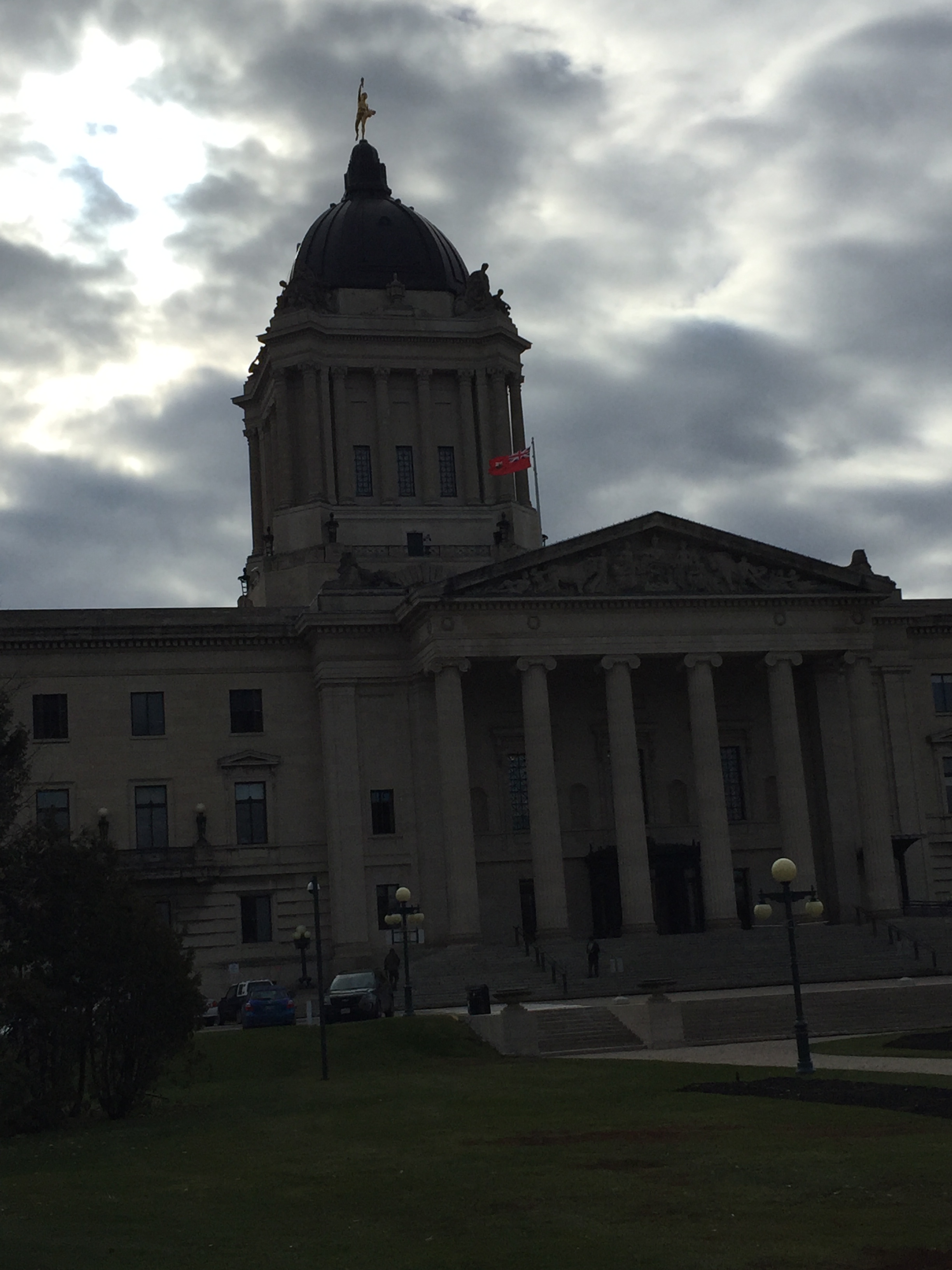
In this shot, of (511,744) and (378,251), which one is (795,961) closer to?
(511,744)

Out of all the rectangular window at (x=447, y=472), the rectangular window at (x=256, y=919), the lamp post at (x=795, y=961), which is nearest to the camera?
the lamp post at (x=795, y=961)

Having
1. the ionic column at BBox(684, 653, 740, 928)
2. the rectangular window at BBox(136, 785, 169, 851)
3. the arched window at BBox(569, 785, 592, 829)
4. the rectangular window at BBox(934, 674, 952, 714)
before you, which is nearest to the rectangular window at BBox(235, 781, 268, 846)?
the rectangular window at BBox(136, 785, 169, 851)

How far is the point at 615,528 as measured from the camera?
6975cm

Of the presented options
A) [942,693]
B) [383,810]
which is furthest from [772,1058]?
[942,693]

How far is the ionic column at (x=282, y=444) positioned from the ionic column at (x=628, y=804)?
20763 mm

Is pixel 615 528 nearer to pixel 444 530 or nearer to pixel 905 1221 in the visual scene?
pixel 444 530

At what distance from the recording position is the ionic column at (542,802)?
67069mm

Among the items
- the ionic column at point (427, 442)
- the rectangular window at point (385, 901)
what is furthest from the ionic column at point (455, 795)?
the ionic column at point (427, 442)

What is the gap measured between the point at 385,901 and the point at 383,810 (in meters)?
3.68

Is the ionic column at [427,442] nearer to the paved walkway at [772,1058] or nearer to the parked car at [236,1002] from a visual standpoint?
the parked car at [236,1002]

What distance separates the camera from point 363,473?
274ft

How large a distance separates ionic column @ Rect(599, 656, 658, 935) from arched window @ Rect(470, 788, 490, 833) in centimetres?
580

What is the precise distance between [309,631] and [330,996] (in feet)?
63.8

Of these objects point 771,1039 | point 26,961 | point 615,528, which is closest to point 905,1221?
point 26,961
